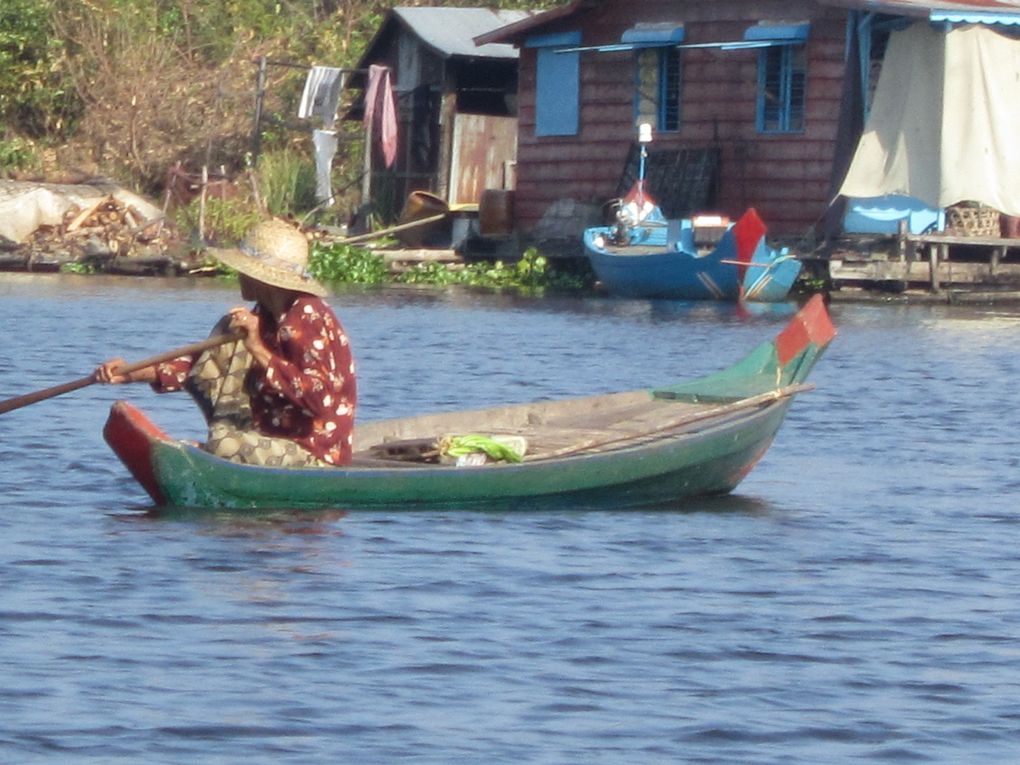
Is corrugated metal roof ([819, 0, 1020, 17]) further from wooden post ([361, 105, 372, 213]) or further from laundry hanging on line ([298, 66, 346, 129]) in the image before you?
laundry hanging on line ([298, 66, 346, 129])

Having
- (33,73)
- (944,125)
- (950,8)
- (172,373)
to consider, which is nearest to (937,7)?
(950,8)

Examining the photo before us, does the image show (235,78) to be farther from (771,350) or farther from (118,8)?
(771,350)

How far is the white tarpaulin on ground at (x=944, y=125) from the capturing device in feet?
71.4

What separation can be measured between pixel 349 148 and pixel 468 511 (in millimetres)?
23453

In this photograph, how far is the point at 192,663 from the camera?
635cm

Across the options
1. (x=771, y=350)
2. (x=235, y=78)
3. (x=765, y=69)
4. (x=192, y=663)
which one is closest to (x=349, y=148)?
(x=235, y=78)

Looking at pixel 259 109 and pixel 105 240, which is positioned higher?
pixel 259 109

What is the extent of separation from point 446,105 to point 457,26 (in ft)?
4.28

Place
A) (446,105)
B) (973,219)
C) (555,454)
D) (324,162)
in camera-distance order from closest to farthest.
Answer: (555,454) < (973,219) < (446,105) < (324,162)

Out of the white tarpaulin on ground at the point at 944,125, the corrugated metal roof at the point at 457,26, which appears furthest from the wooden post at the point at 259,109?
the white tarpaulin on ground at the point at 944,125

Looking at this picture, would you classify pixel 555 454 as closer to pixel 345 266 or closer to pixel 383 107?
pixel 345 266

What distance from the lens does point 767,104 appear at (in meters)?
24.3

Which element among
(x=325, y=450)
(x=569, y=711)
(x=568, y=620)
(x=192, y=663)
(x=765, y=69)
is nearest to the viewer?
(x=569, y=711)

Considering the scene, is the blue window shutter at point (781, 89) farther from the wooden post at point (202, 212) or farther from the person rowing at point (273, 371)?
the person rowing at point (273, 371)
